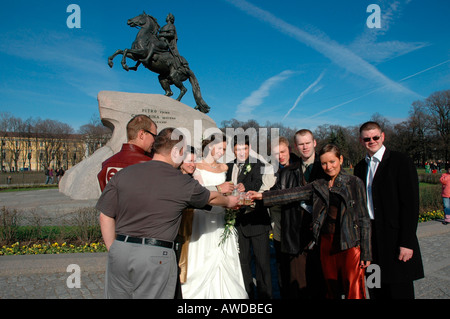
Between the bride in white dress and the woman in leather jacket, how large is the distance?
102cm

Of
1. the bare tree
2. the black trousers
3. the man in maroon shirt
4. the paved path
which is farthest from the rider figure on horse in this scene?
the bare tree

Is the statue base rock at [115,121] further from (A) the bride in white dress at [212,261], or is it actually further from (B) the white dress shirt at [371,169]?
(B) the white dress shirt at [371,169]

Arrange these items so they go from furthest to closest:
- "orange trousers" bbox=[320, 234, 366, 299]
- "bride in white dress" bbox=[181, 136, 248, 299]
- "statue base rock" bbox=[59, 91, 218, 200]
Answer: "statue base rock" bbox=[59, 91, 218, 200] < "bride in white dress" bbox=[181, 136, 248, 299] < "orange trousers" bbox=[320, 234, 366, 299]

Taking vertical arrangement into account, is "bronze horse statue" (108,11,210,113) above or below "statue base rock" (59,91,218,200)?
above

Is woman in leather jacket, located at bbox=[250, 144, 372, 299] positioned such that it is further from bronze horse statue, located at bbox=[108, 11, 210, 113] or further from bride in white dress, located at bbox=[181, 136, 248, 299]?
bronze horse statue, located at bbox=[108, 11, 210, 113]

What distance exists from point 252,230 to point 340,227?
110 centimetres

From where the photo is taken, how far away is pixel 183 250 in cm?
332

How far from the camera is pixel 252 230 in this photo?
3.56 meters

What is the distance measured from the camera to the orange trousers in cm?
277

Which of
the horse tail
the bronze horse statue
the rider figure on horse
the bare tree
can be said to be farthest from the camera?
the bare tree

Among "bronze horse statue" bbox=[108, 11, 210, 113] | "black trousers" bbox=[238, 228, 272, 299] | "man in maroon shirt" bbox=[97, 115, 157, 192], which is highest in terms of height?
"bronze horse statue" bbox=[108, 11, 210, 113]

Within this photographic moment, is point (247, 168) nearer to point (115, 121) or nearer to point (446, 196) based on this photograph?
point (115, 121)

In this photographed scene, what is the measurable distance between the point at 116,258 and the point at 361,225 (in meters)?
2.27

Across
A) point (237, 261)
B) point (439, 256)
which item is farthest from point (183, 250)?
point (439, 256)
